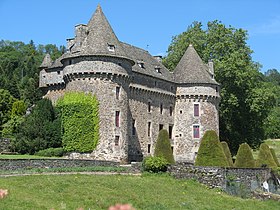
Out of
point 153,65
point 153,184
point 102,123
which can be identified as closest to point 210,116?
point 153,65

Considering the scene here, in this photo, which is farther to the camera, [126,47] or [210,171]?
[126,47]

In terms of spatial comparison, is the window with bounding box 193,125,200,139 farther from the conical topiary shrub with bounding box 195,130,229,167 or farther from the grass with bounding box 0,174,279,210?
the grass with bounding box 0,174,279,210

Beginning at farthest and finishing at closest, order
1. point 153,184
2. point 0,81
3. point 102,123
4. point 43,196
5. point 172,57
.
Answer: point 0,81 → point 172,57 → point 102,123 → point 153,184 → point 43,196

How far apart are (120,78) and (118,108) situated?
2494 mm

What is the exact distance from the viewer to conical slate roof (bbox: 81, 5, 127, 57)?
38.3 meters

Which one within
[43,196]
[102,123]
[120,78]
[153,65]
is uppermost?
[153,65]

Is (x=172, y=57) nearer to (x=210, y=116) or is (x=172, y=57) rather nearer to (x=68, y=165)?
(x=210, y=116)

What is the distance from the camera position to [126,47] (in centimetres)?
4794

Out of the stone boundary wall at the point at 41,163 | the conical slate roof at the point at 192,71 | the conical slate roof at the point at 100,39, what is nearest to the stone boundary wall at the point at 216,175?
the stone boundary wall at the point at 41,163

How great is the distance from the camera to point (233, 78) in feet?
172

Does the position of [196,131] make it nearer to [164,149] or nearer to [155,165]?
[164,149]

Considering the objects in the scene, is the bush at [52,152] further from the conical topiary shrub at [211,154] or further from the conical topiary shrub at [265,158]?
the conical topiary shrub at [265,158]

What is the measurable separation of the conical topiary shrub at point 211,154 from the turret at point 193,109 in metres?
15.8

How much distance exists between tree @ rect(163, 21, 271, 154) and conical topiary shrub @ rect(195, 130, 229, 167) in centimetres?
2127
